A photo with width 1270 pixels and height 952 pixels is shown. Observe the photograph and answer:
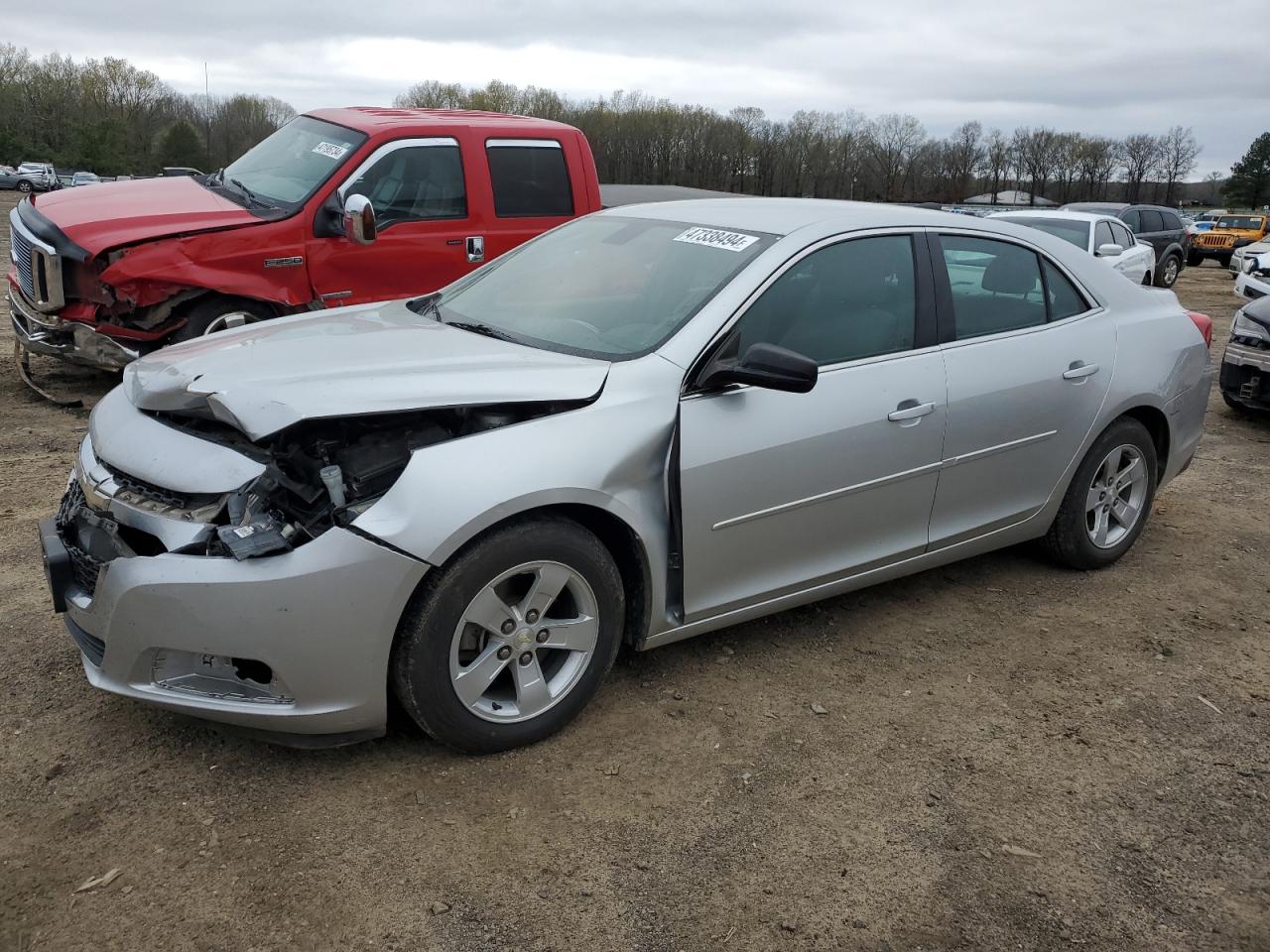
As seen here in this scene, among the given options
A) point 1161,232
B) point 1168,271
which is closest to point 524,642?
point 1161,232

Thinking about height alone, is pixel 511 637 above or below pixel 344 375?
below

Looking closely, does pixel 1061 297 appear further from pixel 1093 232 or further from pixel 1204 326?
pixel 1093 232

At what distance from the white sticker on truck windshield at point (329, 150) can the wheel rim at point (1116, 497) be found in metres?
5.15

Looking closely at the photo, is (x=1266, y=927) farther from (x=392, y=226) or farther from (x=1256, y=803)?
(x=392, y=226)

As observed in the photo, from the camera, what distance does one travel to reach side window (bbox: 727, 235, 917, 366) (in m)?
3.50

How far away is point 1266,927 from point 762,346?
200 cm

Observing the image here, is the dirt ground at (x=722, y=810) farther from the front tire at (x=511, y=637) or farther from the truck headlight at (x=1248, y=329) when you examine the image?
the truck headlight at (x=1248, y=329)

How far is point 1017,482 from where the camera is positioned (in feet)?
13.8

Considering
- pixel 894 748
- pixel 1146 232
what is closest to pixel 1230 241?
pixel 1146 232

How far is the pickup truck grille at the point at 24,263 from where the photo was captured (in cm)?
653

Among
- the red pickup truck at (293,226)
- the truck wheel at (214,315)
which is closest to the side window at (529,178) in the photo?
the red pickup truck at (293,226)

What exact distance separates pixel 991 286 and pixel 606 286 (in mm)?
1585

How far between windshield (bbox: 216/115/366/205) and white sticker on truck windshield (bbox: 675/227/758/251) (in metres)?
3.91

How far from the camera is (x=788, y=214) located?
12.9 feet
